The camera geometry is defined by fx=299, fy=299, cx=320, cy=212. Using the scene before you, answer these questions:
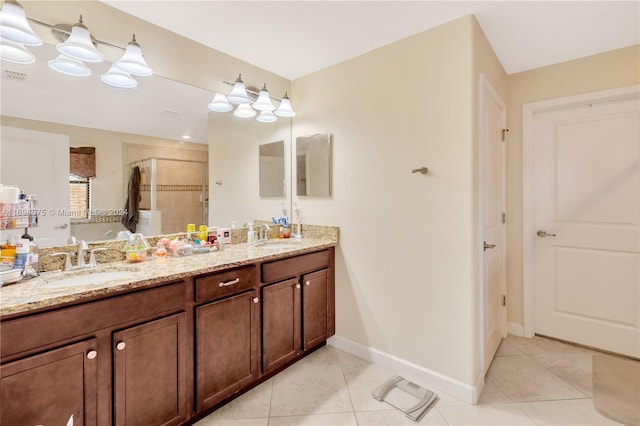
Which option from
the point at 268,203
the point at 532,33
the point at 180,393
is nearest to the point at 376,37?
the point at 532,33

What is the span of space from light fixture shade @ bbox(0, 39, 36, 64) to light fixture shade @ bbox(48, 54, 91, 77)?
9 centimetres

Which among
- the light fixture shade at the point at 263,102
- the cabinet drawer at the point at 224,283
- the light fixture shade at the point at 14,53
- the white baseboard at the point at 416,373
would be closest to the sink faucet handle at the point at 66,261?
the cabinet drawer at the point at 224,283

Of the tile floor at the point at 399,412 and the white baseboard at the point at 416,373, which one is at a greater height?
the white baseboard at the point at 416,373

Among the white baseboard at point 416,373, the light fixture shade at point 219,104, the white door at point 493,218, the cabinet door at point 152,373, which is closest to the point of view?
the cabinet door at point 152,373

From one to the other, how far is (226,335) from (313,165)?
5.05 feet

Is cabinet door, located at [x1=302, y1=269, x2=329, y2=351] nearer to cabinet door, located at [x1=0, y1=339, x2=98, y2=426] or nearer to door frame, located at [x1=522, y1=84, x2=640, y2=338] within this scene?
cabinet door, located at [x1=0, y1=339, x2=98, y2=426]

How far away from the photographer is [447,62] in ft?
6.28

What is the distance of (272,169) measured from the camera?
9.18 feet

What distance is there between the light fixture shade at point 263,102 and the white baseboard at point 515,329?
2.91m

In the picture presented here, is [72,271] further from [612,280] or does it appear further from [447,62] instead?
[612,280]

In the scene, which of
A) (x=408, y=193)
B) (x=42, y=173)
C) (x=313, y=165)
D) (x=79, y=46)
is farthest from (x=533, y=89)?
(x=42, y=173)

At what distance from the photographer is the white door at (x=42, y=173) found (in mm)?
1491

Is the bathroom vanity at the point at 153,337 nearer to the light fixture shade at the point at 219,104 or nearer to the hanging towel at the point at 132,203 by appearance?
the hanging towel at the point at 132,203

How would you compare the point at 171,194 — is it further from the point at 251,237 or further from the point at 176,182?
the point at 251,237
